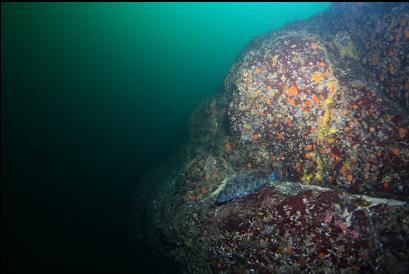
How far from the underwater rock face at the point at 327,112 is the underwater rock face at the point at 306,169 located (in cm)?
3

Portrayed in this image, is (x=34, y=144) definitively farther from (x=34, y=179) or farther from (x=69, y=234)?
(x=69, y=234)

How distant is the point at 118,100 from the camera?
5412cm

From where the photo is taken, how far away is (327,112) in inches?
267

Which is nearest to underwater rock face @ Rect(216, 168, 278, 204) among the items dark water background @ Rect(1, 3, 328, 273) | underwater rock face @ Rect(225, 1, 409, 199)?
underwater rock face @ Rect(225, 1, 409, 199)

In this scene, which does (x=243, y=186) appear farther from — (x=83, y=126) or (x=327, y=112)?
(x=83, y=126)

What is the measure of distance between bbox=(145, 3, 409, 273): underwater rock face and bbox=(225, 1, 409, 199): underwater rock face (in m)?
0.03

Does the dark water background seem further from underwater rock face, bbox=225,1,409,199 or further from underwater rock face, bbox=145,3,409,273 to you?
underwater rock face, bbox=225,1,409,199

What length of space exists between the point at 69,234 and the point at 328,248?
1985cm

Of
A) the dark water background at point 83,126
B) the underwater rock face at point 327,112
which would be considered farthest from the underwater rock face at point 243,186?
the dark water background at point 83,126

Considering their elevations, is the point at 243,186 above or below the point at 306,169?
below

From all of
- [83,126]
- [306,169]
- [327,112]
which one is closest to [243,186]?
[306,169]

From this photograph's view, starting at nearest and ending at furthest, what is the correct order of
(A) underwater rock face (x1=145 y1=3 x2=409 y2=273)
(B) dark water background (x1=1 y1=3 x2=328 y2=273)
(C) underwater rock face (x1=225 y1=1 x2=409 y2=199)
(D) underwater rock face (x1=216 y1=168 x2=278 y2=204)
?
(A) underwater rock face (x1=145 y1=3 x2=409 y2=273) → (C) underwater rock face (x1=225 y1=1 x2=409 y2=199) → (D) underwater rock face (x1=216 y1=168 x2=278 y2=204) → (B) dark water background (x1=1 y1=3 x2=328 y2=273)

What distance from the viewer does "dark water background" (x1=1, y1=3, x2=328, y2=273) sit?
18375mm

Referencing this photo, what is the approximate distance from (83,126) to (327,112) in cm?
4018
